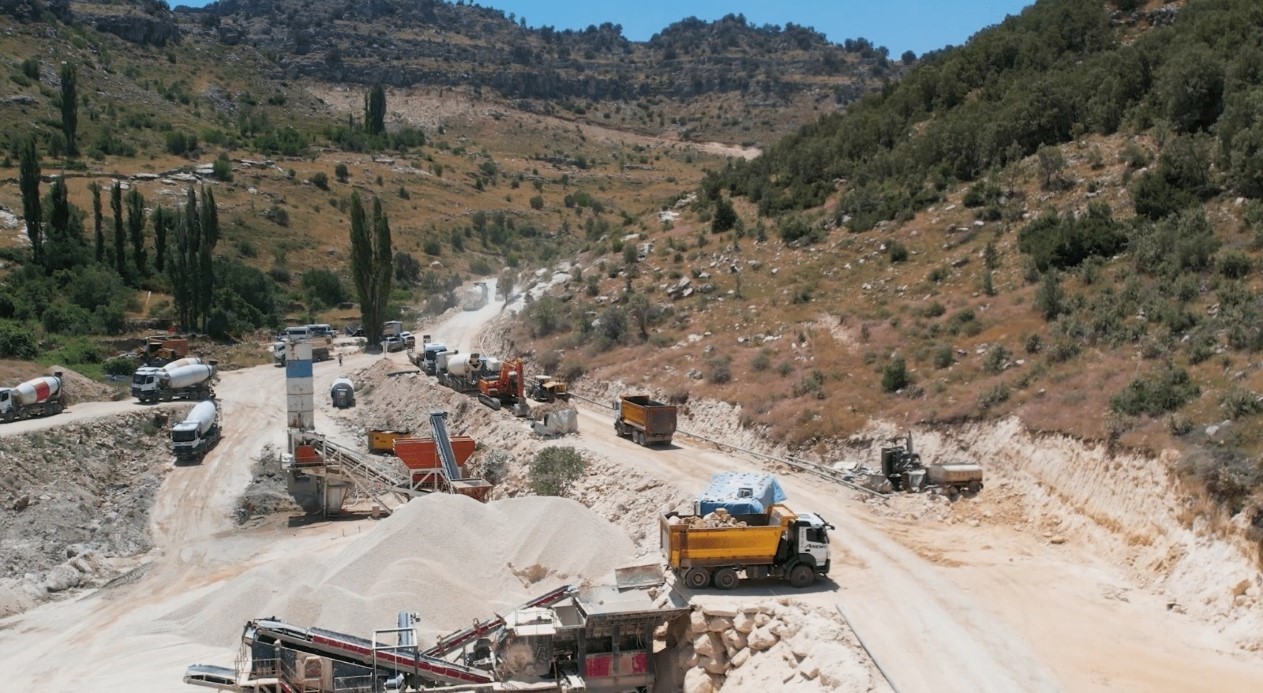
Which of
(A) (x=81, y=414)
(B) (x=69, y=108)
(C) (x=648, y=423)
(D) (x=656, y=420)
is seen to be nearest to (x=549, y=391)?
(C) (x=648, y=423)

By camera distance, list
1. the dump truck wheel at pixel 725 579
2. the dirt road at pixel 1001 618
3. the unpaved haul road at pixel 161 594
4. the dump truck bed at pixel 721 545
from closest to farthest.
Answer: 1. the dirt road at pixel 1001 618
2. the dump truck bed at pixel 721 545
3. the dump truck wheel at pixel 725 579
4. the unpaved haul road at pixel 161 594

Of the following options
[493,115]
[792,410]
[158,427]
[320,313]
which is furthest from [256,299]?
[493,115]

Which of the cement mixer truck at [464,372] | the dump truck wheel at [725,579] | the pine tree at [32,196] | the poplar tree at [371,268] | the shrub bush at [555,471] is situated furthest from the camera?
the pine tree at [32,196]

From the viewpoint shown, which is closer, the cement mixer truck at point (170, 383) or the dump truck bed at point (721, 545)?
the dump truck bed at point (721, 545)

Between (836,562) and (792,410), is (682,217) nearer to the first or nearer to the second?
(792,410)

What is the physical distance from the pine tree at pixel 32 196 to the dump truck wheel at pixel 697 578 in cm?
7308

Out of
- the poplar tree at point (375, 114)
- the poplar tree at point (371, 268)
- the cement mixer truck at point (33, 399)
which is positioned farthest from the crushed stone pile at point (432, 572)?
the poplar tree at point (375, 114)

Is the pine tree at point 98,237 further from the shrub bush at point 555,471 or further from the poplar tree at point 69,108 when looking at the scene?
the shrub bush at point 555,471

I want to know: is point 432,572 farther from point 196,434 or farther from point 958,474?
point 196,434

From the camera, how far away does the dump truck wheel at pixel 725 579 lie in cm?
2342

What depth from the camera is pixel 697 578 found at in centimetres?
2336

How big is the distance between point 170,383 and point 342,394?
A: 371 inches

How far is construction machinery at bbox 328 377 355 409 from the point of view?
203 feet

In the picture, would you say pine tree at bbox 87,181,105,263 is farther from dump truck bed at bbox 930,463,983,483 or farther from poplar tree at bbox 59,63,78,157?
dump truck bed at bbox 930,463,983,483
